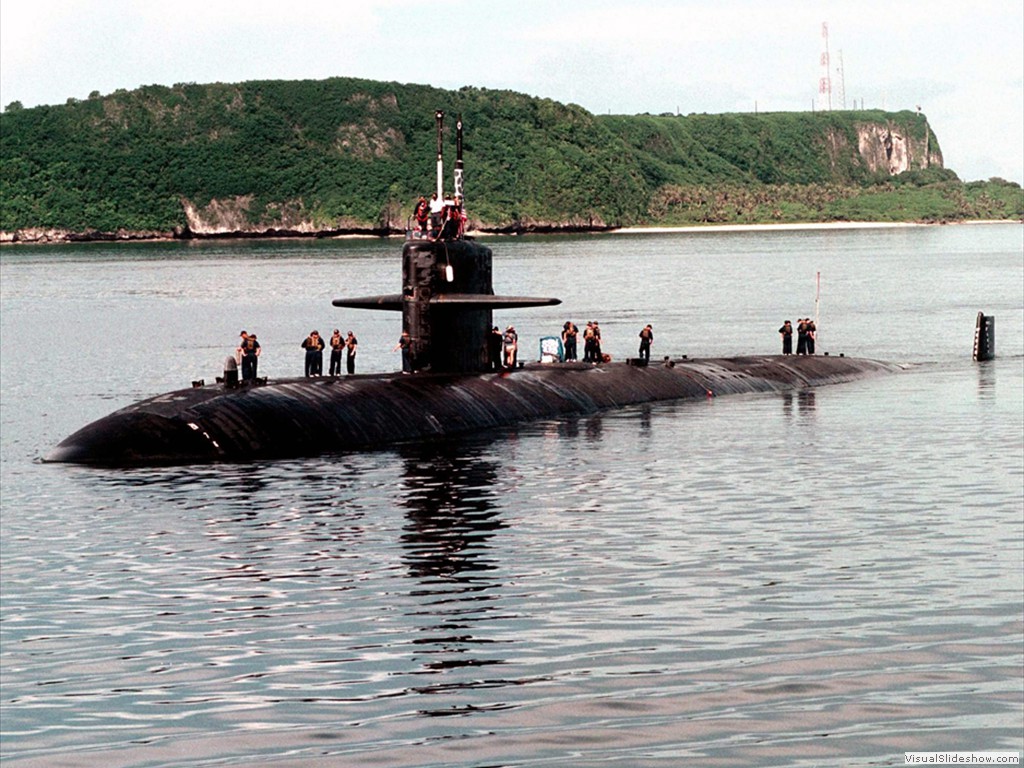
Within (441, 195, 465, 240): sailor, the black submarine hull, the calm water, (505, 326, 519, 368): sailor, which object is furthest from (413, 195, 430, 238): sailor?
(505, 326, 519, 368): sailor

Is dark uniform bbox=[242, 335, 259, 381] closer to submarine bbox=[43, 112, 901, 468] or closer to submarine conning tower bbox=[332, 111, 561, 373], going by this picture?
submarine bbox=[43, 112, 901, 468]

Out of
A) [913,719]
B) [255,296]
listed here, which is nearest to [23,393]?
[913,719]

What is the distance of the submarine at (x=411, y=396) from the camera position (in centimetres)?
4044

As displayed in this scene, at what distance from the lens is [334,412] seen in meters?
43.2

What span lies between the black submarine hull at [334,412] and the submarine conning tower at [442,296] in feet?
2.89

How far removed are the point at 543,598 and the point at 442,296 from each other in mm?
20149

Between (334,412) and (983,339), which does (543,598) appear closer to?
(334,412)

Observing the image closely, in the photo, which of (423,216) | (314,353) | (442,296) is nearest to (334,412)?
(442,296)

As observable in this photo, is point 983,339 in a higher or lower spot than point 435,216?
lower

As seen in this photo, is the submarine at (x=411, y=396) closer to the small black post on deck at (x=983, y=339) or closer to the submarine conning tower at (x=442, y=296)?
the submarine conning tower at (x=442, y=296)

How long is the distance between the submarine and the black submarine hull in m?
0.04

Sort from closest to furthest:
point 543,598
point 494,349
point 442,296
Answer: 1. point 543,598
2. point 442,296
3. point 494,349

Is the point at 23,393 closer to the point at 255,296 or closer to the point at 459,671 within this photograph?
the point at 459,671

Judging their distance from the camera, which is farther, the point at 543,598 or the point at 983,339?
the point at 983,339
